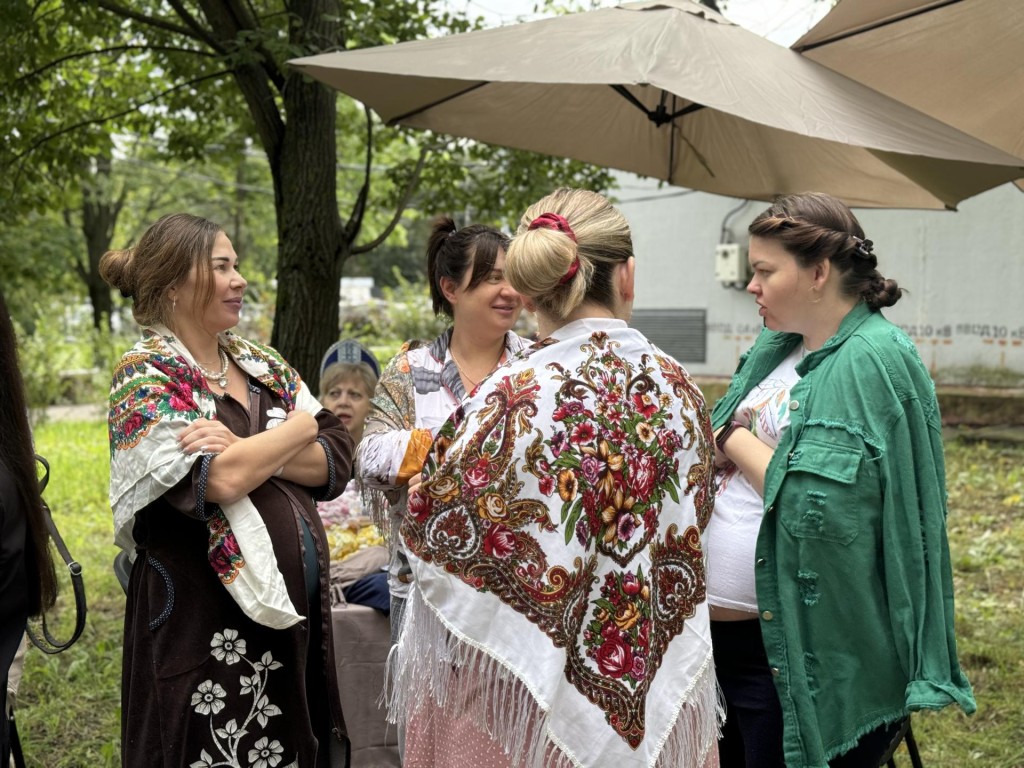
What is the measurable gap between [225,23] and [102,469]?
707 centimetres

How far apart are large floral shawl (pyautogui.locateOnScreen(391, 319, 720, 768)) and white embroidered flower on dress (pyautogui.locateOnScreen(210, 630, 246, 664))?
58 cm

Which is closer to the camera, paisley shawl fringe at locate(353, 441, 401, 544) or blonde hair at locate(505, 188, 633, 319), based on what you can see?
blonde hair at locate(505, 188, 633, 319)

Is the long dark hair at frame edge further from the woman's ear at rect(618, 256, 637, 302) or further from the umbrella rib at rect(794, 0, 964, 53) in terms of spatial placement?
the umbrella rib at rect(794, 0, 964, 53)

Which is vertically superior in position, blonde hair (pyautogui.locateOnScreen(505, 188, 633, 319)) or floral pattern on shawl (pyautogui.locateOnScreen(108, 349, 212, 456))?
blonde hair (pyautogui.locateOnScreen(505, 188, 633, 319))

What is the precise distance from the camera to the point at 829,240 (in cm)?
262

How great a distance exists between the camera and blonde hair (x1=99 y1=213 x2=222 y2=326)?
277 cm

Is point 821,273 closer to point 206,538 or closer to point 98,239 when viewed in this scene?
point 206,538

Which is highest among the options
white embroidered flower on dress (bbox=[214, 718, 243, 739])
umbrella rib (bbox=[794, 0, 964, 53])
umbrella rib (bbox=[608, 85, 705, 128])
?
umbrella rib (bbox=[794, 0, 964, 53])

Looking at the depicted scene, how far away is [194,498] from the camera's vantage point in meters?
2.54

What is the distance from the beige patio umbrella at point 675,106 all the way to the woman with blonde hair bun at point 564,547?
109 centimetres

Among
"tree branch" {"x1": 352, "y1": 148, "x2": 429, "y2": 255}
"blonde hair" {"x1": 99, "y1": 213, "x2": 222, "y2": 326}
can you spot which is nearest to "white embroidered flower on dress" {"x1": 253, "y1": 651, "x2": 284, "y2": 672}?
"blonde hair" {"x1": 99, "y1": 213, "x2": 222, "y2": 326}

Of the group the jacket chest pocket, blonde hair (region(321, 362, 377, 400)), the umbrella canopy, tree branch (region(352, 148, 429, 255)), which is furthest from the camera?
tree branch (region(352, 148, 429, 255))

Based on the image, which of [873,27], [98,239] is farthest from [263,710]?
[98,239]

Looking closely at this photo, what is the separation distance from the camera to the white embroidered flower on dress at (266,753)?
2.66 metres
